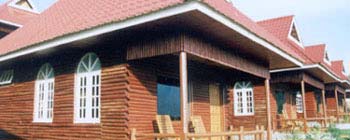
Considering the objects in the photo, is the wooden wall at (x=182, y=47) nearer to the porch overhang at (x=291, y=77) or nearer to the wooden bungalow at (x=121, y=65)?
the wooden bungalow at (x=121, y=65)

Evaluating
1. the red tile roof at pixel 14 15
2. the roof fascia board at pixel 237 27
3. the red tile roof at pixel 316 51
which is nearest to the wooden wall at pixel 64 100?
the roof fascia board at pixel 237 27

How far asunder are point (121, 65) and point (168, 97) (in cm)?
256

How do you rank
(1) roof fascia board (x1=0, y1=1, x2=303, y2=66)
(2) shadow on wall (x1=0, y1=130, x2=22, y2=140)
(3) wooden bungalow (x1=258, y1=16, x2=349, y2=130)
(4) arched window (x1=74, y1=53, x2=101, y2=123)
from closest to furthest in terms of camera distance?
(1) roof fascia board (x1=0, y1=1, x2=303, y2=66) → (4) arched window (x1=74, y1=53, x2=101, y2=123) → (2) shadow on wall (x1=0, y1=130, x2=22, y2=140) → (3) wooden bungalow (x1=258, y1=16, x2=349, y2=130)

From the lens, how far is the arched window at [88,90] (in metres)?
10.4

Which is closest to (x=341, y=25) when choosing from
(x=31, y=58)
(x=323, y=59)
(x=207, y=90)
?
(x=323, y=59)

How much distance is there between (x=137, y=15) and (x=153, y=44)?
3.76 feet

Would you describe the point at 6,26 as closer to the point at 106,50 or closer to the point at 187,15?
the point at 106,50

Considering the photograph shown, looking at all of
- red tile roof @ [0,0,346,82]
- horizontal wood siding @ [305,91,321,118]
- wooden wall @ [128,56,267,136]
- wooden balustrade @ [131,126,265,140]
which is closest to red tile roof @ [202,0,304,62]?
red tile roof @ [0,0,346,82]

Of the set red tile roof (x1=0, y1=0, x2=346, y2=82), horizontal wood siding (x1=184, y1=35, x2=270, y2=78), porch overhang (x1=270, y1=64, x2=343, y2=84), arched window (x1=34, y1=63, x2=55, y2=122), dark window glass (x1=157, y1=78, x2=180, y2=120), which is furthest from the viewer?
porch overhang (x1=270, y1=64, x2=343, y2=84)

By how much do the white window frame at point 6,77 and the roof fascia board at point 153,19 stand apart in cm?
205

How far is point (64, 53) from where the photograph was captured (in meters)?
11.6

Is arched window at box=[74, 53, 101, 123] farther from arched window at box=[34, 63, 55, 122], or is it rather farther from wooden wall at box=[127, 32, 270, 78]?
wooden wall at box=[127, 32, 270, 78]

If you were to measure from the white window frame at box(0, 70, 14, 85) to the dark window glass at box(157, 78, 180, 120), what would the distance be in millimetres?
6236

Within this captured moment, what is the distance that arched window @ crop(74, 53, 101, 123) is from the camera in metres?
10.4
